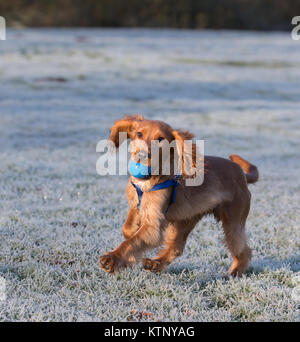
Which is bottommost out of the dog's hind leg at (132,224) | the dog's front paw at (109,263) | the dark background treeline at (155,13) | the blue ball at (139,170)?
the dog's front paw at (109,263)

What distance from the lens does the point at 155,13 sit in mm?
38781

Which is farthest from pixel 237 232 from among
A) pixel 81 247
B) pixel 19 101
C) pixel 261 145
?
pixel 19 101

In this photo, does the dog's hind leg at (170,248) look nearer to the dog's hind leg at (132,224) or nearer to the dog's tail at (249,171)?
the dog's hind leg at (132,224)

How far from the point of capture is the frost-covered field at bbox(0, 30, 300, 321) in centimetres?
358

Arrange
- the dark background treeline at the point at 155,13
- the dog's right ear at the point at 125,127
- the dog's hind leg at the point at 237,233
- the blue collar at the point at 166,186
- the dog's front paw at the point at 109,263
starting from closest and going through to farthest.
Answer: the dog's front paw at the point at 109,263, the blue collar at the point at 166,186, the dog's right ear at the point at 125,127, the dog's hind leg at the point at 237,233, the dark background treeline at the point at 155,13

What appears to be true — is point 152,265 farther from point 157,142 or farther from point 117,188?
point 117,188

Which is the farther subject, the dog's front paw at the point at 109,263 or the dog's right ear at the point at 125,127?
the dog's right ear at the point at 125,127

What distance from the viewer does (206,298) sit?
12.1 ft

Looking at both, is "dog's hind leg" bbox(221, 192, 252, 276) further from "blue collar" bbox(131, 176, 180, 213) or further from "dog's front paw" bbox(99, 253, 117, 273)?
"dog's front paw" bbox(99, 253, 117, 273)

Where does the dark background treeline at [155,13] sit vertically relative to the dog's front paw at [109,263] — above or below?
above

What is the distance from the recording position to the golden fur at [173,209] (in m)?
3.40

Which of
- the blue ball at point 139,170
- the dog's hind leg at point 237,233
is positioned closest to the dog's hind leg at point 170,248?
the dog's hind leg at point 237,233

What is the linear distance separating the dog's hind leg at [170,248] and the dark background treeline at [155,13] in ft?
109
